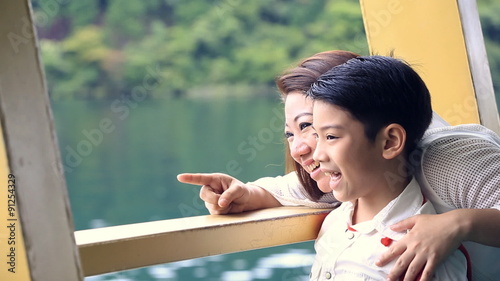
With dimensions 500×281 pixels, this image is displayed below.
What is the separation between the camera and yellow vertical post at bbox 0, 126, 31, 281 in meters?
0.74

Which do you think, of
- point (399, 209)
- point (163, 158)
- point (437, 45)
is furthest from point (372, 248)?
point (163, 158)

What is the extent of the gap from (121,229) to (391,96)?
44 centimetres

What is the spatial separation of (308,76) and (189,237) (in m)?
0.39

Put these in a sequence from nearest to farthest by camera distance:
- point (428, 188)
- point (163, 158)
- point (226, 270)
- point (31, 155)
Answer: point (31, 155), point (428, 188), point (226, 270), point (163, 158)

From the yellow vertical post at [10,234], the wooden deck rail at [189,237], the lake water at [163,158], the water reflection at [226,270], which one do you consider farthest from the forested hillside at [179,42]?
the yellow vertical post at [10,234]

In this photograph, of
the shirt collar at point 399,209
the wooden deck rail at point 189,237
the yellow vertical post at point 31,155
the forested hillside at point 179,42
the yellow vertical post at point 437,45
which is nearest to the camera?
the yellow vertical post at point 31,155

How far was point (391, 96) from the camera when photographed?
40.2 inches

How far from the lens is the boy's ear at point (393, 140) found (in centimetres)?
101

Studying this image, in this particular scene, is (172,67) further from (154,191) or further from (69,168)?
(154,191)

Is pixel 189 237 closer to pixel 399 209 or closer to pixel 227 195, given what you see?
pixel 227 195

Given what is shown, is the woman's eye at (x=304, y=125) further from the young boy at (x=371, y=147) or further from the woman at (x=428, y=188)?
the young boy at (x=371, y=147)

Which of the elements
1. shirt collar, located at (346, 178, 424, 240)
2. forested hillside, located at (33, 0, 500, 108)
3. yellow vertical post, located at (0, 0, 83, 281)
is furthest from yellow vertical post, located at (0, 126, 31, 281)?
forested hillside, located at (33, 0, 500, 108)

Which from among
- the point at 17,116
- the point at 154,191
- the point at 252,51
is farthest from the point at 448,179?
the point at 252,51

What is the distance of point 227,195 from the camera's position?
1177 mm
